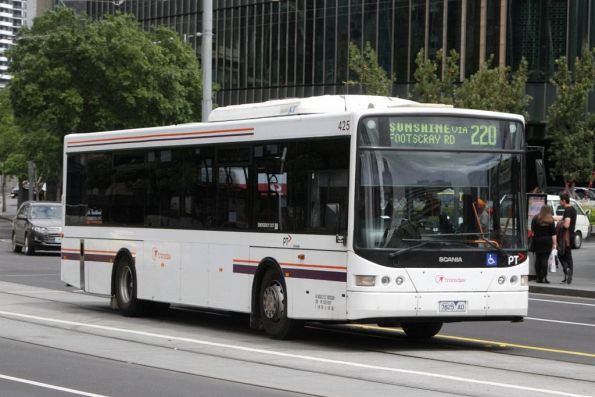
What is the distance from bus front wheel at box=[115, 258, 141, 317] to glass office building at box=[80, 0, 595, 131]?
33.4 meters

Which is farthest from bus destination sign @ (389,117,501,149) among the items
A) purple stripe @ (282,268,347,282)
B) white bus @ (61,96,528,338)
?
purple stripe @ (282,268,347,282)

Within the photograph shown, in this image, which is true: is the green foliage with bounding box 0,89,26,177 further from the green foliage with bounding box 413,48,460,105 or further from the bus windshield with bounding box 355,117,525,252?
the bus windshield with bounding box 355,117,525,252

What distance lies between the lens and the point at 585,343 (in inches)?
621

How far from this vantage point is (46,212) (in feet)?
129

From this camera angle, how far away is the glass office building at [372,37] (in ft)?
192

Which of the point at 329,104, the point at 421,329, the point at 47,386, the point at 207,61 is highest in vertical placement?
the point at 207,61

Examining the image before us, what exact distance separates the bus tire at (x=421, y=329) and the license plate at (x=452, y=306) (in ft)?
5.54

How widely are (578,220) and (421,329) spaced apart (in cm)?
2896

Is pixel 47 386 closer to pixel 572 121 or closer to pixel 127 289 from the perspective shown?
pixel 127 289

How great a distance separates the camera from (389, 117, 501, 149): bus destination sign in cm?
1446

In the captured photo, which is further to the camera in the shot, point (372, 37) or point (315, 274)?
point (372, 37)

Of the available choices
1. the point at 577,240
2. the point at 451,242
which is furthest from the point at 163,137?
the point at 577,240

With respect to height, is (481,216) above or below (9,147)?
below

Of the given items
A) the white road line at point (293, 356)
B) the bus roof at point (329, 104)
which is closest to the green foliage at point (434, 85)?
the white road line at point (293, 356)
